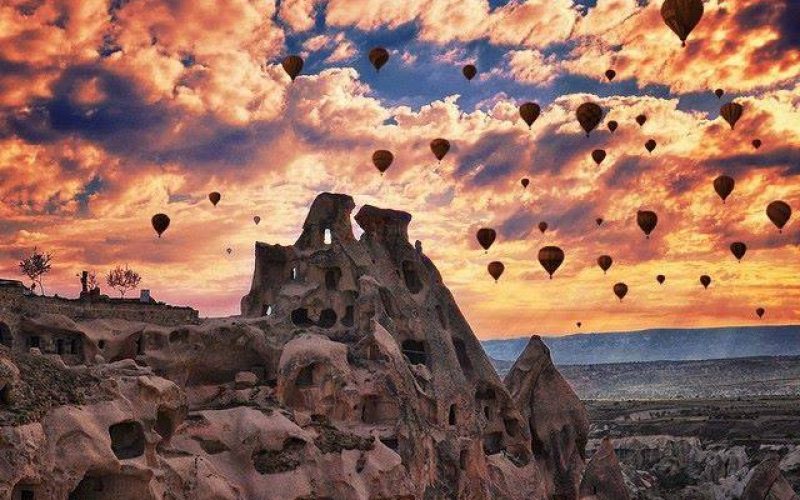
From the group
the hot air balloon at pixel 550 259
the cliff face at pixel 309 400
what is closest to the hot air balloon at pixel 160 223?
the cliff face at pixel 309 400

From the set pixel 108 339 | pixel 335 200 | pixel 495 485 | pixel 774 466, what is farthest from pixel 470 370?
pixel 108 339

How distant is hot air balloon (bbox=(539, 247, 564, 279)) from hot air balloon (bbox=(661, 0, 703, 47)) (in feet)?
66.5

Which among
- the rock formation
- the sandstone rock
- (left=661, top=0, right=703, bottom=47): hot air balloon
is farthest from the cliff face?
(left=661, top=0, right=703, bottom=47): hot air balloon

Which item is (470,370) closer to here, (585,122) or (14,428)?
(585,122)

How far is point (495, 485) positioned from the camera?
5047cm

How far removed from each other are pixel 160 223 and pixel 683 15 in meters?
31.8

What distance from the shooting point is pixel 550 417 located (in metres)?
59.0

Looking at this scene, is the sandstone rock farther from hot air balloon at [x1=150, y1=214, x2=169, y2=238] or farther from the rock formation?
hot air balloon at [x1=150, y1=214, x2=169, y2=238]

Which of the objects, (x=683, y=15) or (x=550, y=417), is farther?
→ (x=550, y=417)

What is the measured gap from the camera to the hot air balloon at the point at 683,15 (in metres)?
40.0

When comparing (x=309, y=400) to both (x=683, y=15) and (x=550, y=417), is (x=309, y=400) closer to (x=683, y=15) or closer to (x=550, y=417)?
(x=550, y=417)

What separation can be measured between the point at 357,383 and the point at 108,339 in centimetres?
1404

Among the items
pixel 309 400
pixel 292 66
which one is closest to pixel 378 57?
pixel 292 66

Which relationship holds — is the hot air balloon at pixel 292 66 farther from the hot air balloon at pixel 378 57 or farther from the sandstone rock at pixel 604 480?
the sandstone rock at pixel 604 480
